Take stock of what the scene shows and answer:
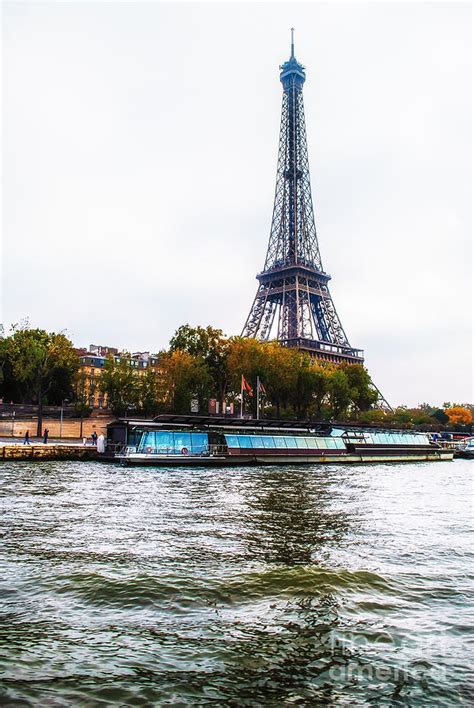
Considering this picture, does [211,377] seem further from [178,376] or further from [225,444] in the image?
[225,444]

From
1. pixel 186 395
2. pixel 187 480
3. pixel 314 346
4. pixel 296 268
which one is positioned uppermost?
pixel 296 268

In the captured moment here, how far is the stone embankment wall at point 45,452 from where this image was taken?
150ft

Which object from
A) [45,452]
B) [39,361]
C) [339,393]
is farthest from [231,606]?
[339,393]

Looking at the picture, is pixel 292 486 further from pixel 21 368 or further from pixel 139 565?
pixel 21 368

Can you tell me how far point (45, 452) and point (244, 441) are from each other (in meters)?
15.4

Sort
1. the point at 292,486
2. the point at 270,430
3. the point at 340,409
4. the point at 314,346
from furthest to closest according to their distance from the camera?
1. the point at 314,346
2. the point at 340,409
3. the point at 270,430
4. the point at 292,486

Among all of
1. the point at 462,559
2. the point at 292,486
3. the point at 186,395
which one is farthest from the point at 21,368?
the point at 462,559

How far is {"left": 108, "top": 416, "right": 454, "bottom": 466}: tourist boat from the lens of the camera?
1871 inches

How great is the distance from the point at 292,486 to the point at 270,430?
22.9 meters

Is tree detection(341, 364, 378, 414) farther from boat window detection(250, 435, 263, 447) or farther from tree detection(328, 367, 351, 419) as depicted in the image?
boat window detection(250, 435, 263, 447)

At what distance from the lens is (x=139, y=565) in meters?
14.1

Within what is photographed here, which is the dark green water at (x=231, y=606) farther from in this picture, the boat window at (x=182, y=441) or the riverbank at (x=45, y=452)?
the boat window at (x=182, y=441)

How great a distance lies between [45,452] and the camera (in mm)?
48250

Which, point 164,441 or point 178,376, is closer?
point 164,441
